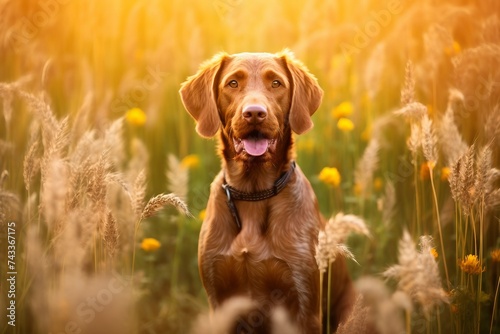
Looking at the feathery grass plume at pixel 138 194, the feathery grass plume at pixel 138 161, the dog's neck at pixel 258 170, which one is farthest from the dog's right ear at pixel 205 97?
the feathery grass plume at pixel 138 194

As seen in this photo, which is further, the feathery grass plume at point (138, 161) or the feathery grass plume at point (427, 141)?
the feathery grass plume at point (138, 161)

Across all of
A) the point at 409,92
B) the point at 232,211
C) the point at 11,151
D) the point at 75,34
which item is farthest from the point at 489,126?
the point at 75,34

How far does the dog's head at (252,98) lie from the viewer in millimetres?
3380

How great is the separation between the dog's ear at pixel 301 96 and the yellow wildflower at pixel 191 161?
1444 millimetres

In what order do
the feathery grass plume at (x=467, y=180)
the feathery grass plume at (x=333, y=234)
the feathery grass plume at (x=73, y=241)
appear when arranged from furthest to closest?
the feathery grass plume at (x=467, y=180) → the feathery grass plume at (x=73, y=241) → the feathery grass plume at (x=333, y=234)

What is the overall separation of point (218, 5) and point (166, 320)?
2.50m

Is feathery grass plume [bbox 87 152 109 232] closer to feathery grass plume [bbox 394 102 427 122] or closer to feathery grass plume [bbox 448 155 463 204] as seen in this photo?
feathery grass plume [bbox 394 102 427 122]

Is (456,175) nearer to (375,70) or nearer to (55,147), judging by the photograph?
(375,70)

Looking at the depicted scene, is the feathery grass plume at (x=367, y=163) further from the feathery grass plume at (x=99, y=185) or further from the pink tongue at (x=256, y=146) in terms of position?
the feathery grass plume at (x=99, y=185)

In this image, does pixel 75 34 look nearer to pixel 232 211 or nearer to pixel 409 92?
pixel 232 211

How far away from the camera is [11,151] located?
12.0 feet

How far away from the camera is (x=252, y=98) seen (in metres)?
3.34

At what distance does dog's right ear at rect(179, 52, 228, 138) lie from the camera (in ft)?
11.7

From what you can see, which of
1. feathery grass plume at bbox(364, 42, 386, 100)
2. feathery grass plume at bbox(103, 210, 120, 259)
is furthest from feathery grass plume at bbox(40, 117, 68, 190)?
feathery grass plume at bbox(364, 42, 386, 100)
